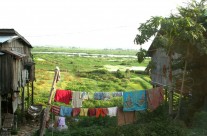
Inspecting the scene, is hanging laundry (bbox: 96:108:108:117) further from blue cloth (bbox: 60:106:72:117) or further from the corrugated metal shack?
the corrugated metal shack

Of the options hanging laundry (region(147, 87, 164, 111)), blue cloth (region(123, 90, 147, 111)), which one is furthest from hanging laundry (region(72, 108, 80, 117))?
hanging laundry (region(147, 87, 164, 111))

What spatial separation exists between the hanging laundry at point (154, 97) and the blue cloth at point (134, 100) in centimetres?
27

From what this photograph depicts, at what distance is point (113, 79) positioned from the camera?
44312 millimetres

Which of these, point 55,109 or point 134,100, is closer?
point 134,100

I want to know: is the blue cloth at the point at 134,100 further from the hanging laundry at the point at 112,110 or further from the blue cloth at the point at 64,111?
the blue cloth at the point at 64,111

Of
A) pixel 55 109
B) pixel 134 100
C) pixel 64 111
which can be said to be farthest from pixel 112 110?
pixel 55 109

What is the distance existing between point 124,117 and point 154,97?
200 cm

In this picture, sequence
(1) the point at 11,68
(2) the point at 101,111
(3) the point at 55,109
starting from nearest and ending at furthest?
1. (3) the point at 55,109
2. (1) the point at 11,68
3. (2) the point at 101,111

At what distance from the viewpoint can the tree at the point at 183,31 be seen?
13578 mm

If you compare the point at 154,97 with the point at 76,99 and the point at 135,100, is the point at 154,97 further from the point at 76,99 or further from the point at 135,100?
the point at 76,99

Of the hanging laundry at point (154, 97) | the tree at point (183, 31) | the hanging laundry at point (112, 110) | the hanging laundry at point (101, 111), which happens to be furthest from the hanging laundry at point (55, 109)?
the tree at point (183, 31)

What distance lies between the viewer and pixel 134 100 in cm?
1568

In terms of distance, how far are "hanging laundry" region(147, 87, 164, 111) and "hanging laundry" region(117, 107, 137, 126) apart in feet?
3.67

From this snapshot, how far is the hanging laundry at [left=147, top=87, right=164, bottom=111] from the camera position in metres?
15.9
